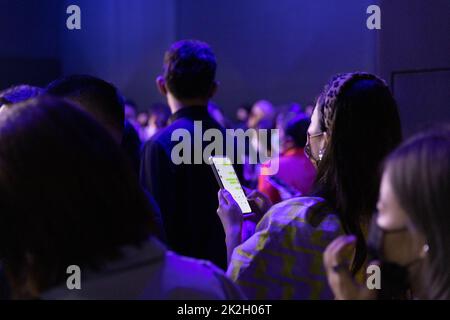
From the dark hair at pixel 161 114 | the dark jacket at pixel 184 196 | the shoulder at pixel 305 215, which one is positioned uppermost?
the shoulder at pixel 305 215

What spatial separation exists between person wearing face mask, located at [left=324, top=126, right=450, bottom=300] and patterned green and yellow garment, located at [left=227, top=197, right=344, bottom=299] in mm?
309

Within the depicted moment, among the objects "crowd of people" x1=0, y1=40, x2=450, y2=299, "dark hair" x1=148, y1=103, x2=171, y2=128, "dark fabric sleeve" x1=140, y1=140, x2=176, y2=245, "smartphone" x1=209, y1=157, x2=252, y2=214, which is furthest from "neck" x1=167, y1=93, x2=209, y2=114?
"dark hair" x1=148, y1=103, x2=171, y2=128

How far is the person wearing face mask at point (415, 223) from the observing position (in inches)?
46.3

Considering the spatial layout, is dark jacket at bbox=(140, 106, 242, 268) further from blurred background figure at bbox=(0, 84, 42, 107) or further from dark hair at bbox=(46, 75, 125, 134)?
blurred background figure at bbox=(0, 84, 42, 107)

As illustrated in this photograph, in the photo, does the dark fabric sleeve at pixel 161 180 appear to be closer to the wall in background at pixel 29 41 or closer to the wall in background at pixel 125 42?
the wall in background at pixel 29 41

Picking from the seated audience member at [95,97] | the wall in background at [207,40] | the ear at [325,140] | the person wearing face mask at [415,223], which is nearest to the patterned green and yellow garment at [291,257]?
the ear at [325,140]

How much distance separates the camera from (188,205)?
2.57 meters

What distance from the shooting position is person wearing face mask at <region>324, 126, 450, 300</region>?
1177 mm

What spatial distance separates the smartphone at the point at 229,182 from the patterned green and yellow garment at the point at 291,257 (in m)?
0.54

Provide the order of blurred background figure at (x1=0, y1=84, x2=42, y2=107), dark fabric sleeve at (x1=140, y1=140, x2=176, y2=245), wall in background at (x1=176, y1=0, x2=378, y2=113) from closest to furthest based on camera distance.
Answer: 1. blurred background figure at (x1=0, y1=84, x2=42, y2=107)
2. dark fabric sleeve at (x1=140, y1=140, x2=176, y2=245)
3. wall in background at (x1=176, y1=0, x2=378, y2=113)

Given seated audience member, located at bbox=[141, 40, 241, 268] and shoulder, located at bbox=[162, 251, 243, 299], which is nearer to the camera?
shoulder, located at bbox=[162, 251, 243, 299]

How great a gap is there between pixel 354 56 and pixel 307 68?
76 cm

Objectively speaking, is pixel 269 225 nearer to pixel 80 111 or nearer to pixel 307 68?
pixel 80 111
